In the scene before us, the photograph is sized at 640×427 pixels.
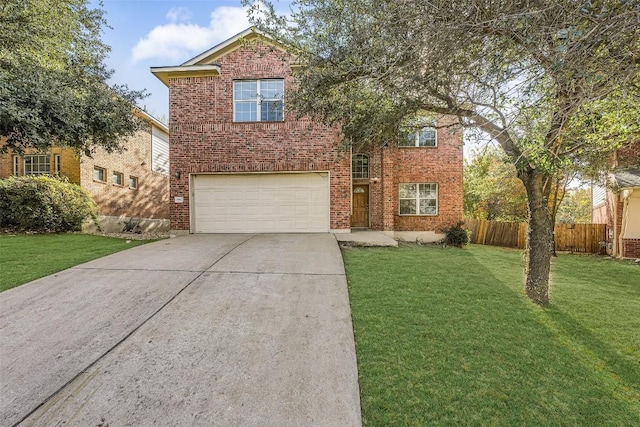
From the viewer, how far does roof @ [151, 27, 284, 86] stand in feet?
35.5

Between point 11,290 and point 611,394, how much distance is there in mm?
7495

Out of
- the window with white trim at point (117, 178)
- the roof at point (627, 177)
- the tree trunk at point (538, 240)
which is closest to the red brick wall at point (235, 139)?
the tree trunk at point (538, 240)

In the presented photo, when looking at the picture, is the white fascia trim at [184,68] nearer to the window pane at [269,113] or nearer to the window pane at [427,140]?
the window pane at [269,113]

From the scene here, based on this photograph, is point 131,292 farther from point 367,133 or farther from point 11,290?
point 367,133

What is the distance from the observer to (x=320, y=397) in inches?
101

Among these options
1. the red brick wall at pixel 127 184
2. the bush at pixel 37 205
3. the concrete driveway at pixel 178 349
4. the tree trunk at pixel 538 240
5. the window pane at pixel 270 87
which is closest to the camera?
the concrete driveway at pixel 178 349

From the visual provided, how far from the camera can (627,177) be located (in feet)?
35.8

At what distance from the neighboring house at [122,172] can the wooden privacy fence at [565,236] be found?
15.4 meters

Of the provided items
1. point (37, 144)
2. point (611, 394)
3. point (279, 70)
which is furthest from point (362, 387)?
point (279, 70)

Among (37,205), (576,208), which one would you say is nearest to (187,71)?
(37,205)

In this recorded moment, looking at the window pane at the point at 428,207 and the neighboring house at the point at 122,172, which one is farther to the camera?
the neighboring house at the point at 122,172

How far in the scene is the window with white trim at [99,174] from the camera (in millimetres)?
14078

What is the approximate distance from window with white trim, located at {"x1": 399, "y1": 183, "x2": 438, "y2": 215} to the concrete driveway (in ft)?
25.9

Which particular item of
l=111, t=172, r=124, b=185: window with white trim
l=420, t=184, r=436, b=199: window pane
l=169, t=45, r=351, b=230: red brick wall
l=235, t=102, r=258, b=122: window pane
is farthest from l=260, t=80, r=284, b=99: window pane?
l=111, t=172, r=124, b=185: window with white trim
